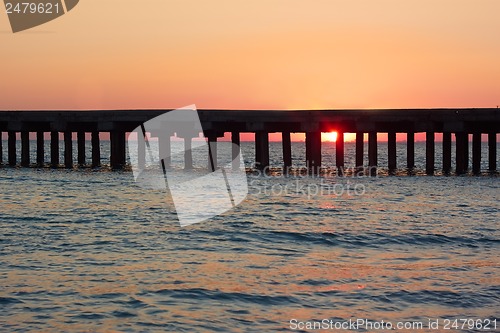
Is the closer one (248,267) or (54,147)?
(248,267)

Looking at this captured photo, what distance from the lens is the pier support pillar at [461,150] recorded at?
45219 millimetres

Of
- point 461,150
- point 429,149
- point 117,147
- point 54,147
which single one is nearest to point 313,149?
Answer: point 429,149

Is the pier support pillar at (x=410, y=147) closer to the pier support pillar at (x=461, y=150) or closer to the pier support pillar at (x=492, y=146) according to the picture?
the pier support pillar at (x=461, y=150)

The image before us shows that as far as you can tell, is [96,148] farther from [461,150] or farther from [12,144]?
[461,150]

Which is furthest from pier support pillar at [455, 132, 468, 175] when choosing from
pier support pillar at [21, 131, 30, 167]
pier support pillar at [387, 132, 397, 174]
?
pier support pillar at [21, 131, 30, 167]

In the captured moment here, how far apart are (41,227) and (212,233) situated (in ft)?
14.4

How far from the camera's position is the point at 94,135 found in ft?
169

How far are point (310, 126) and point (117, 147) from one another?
1198 centimetres

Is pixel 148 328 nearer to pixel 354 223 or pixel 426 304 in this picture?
pixel 426 304

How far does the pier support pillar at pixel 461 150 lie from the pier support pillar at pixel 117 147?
1898 cm

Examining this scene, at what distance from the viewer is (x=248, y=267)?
15.1 meters

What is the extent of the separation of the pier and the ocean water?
15694 millimetres

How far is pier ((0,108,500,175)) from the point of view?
1732 inches

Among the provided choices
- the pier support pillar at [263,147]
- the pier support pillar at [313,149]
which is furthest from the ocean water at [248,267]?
the pier support pillar at [263,147]
